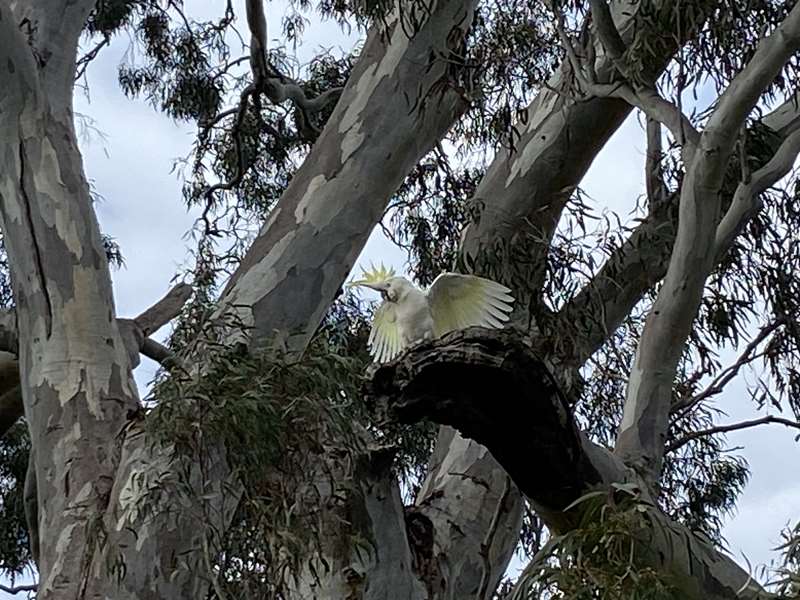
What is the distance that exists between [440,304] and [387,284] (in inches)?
5.5

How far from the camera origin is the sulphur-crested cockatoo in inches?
125

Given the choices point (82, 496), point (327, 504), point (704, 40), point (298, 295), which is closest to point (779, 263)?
point (704, 40)

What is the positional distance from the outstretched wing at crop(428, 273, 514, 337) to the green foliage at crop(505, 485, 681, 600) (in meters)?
0.89

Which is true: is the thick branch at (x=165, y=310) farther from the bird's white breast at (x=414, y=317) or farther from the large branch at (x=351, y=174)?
the bird's white breast at (x=414, y=317)

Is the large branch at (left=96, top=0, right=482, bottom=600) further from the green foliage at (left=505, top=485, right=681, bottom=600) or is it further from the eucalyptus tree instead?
the green foliage at (left=505, top=485, right=681, bottom=600)

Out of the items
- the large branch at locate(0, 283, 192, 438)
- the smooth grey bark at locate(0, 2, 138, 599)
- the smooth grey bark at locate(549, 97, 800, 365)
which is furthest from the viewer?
the large branch at locate(0, 283, 192, 438)

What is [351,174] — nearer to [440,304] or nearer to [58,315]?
[440,304]

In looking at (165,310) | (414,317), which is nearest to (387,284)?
(414,317)

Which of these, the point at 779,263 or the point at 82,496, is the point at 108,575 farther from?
the point at 779,263

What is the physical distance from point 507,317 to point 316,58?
3.24m

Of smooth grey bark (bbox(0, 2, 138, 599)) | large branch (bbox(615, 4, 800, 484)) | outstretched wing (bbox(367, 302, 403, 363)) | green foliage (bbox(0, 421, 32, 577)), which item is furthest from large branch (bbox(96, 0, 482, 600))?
green foliage (bbox(0, 421, 32, 577))

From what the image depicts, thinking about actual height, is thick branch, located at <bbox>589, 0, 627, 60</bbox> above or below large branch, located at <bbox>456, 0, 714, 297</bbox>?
below

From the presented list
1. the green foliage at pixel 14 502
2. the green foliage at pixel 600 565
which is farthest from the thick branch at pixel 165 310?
the green foliage at pixel 600 565

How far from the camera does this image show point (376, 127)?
394 centimetres
